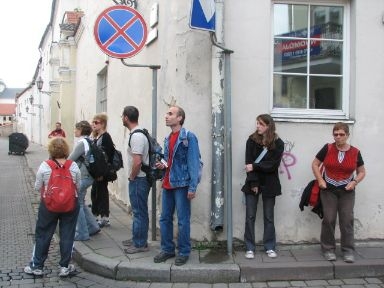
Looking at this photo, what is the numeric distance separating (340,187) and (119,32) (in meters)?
3.23

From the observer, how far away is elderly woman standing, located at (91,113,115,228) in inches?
277

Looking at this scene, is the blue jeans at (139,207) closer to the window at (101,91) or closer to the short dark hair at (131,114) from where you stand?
the short dark hair at (131,114)

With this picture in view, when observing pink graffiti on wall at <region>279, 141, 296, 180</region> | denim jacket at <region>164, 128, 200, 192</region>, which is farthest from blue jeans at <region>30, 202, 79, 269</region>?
pink graffiti on wall at <region>279, 141, 296, 180</region>

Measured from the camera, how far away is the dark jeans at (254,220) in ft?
19.3

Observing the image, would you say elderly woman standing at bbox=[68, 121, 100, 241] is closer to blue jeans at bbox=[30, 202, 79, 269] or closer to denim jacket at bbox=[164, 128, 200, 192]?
blue jeans at bbox=[30, 202, 79, 269]

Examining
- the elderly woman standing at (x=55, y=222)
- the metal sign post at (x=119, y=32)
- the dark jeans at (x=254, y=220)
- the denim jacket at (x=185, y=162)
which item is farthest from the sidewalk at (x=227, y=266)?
the metal sign post at (x=119, y=32)

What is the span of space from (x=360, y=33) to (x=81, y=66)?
10.9m

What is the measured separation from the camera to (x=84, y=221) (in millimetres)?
6668

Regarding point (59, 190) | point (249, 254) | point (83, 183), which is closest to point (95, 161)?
point (83, 183)

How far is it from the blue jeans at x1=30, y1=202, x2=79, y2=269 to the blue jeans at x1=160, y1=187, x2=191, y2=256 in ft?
3.33

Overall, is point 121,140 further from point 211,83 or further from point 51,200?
point 51,200

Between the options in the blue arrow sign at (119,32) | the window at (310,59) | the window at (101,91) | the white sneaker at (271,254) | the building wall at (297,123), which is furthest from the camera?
the window at (101,91)

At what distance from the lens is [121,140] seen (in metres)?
9.50

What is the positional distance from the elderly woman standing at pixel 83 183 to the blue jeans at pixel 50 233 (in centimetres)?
99
